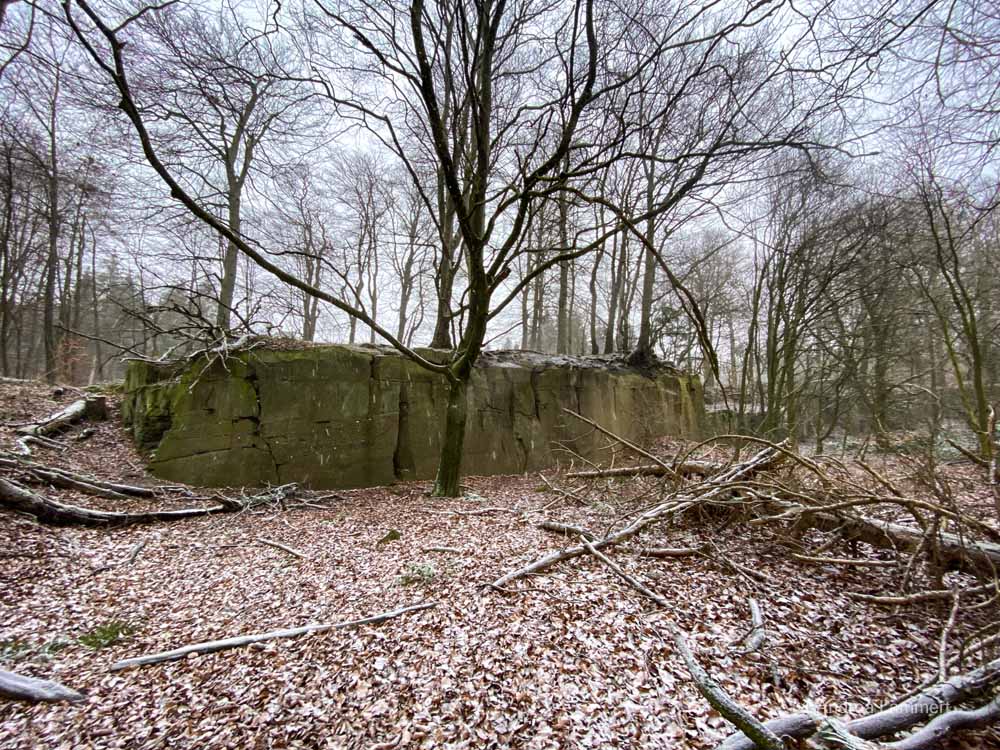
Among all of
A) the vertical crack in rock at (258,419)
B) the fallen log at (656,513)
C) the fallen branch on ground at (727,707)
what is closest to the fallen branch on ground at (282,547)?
the fallen log at (656,513)

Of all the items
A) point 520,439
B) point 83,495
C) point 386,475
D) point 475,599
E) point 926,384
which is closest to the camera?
point 475,599

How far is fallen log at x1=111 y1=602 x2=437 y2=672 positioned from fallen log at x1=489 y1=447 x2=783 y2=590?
2.32 ft

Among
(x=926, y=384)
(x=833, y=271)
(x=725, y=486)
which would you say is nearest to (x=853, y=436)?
(x=926, y=384)

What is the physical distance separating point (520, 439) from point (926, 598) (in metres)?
6.49

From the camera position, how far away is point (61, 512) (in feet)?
12.8

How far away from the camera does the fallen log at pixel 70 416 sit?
18.8 feet

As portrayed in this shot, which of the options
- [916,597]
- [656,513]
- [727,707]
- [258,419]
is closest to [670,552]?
[656,513]

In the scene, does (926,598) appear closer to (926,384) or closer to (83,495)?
(83,495)

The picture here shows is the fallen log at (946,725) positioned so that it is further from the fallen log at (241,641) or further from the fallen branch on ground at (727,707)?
the fallen log at (241,641)

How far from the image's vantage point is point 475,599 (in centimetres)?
253

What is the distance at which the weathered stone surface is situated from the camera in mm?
5914

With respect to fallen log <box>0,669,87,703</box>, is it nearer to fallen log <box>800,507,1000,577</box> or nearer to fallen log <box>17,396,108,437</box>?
fallen log <box>800,507,1000,577</box>

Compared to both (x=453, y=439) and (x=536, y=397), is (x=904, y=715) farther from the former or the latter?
(x=536, y=397)

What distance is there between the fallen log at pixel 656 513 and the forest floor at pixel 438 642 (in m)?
0.09
